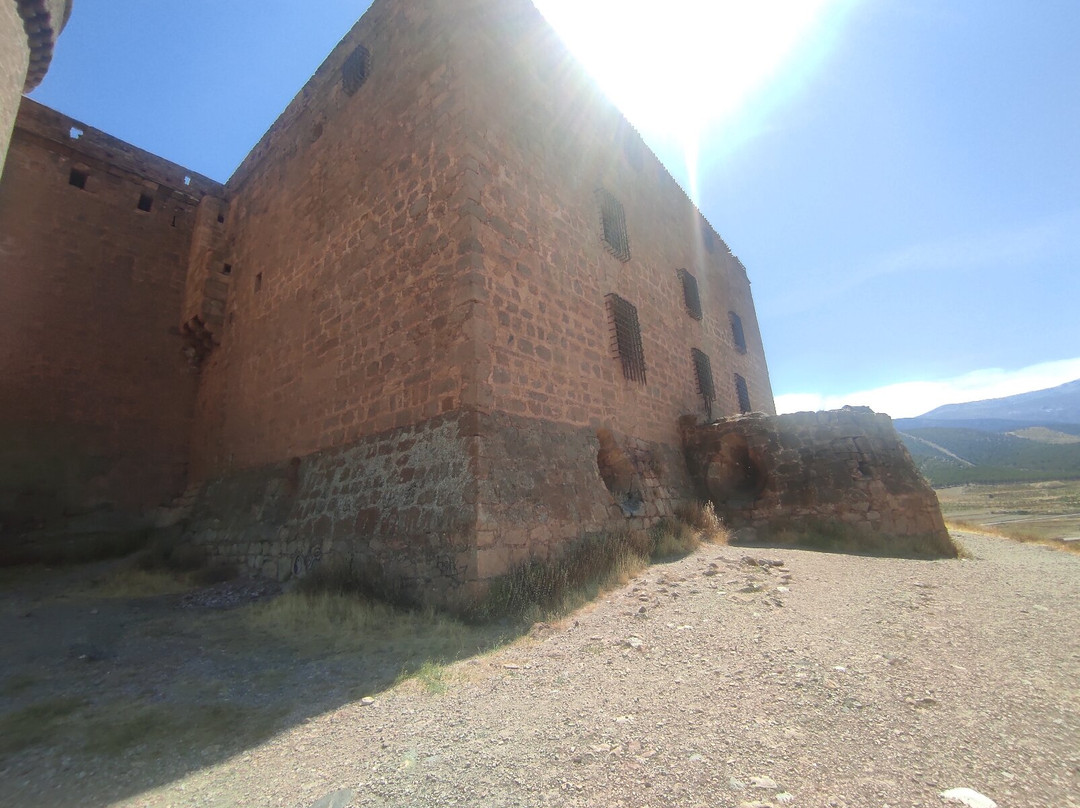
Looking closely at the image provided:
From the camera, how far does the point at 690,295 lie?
12055 mm

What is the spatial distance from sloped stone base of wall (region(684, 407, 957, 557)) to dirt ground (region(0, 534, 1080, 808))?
104 inches

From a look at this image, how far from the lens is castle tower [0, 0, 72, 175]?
5637 millimetres

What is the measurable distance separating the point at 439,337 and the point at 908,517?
22.9ft

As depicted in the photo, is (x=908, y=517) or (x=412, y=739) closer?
(x=412, y=739)

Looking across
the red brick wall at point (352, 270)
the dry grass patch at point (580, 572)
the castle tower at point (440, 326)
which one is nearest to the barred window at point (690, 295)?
the castle tower at point (440, 326)

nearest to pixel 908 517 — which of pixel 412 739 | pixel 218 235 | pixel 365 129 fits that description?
pixel 412 739

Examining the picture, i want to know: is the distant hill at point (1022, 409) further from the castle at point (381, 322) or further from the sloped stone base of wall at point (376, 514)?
the sloped stone base of wall at point (376, 514)

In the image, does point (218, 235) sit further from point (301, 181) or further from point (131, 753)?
point (131, 753)

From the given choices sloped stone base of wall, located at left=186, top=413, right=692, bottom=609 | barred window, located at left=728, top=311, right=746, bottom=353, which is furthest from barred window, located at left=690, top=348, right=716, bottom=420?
sloped stone base of wall, located at left=186, top=413, right=692, bottom=609

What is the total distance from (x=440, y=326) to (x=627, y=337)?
3710 mm

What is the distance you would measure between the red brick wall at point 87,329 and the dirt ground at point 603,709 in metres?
5.70

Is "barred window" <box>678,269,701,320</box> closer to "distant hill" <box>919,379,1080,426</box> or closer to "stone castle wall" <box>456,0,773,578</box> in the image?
"stone castle wall" <box>456,0,773,578</box>

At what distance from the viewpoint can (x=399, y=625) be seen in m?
4.56

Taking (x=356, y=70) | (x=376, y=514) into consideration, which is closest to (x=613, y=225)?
(x=356, y=70)
